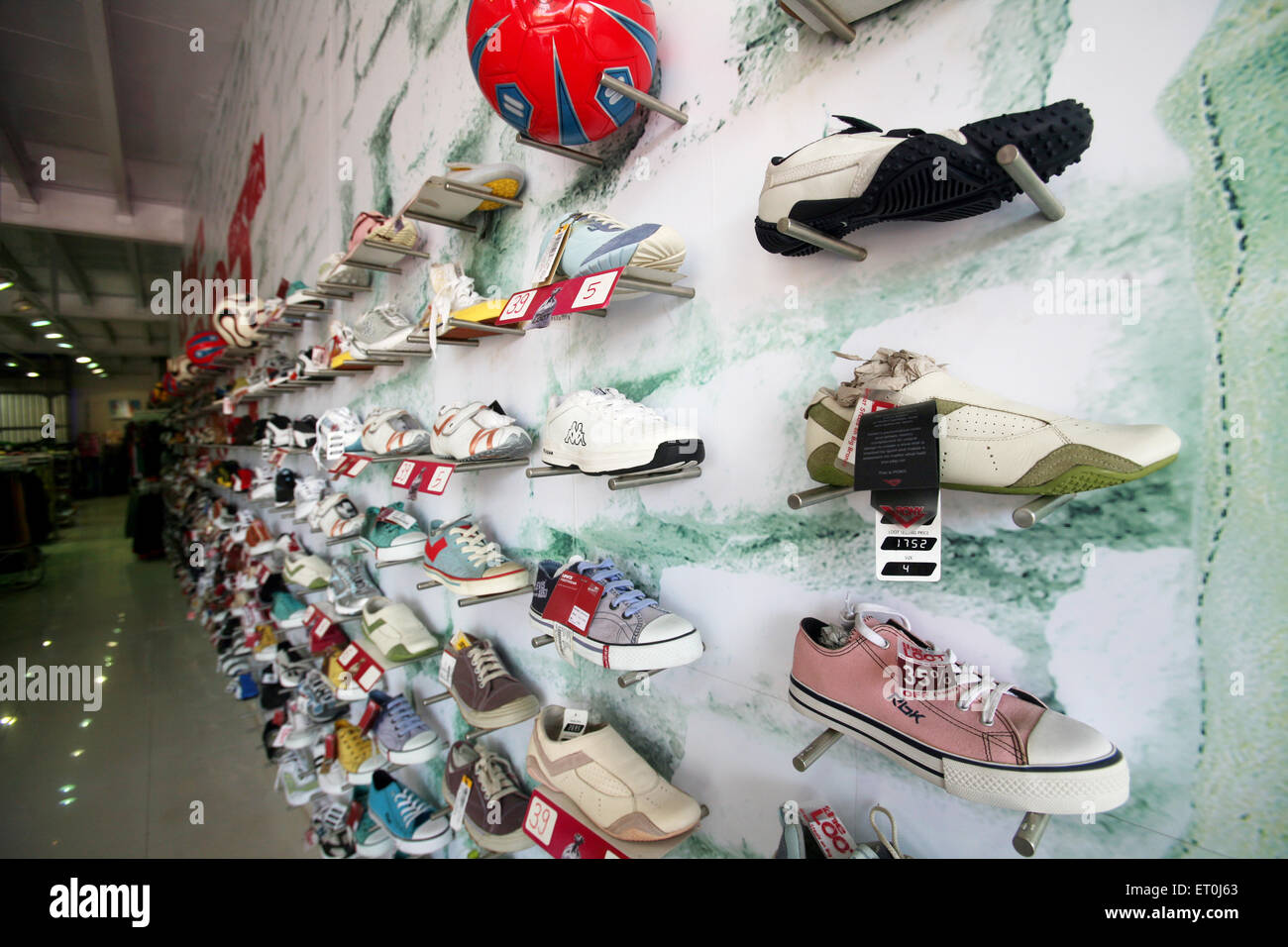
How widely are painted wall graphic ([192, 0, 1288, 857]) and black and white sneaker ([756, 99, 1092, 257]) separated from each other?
4.4 inches

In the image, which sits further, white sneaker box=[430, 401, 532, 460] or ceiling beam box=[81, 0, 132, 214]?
ceiling beam box=[81, 0, 132, 214]

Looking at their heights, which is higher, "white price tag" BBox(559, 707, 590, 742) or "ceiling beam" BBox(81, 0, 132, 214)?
"ceiling beam" BBox(81, 0, 132, 214)

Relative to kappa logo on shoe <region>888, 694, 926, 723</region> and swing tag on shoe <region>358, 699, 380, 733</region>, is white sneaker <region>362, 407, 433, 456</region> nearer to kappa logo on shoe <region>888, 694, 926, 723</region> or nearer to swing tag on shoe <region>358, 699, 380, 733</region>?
swing tag on shoe <region>358, 699, 380, 733</region>

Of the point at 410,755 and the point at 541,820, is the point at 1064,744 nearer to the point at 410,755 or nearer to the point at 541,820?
the point at 541,820

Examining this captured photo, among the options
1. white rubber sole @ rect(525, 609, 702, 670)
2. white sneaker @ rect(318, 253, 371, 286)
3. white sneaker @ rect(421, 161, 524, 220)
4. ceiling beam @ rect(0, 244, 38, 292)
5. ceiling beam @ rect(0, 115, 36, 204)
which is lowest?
white rubber sole @ rect(525, 609, 702, 670)

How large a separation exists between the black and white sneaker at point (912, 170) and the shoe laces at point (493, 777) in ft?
5.46

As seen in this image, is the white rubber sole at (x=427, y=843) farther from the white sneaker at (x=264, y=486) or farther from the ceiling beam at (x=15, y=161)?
the ceiling beam at (x=15, y=161)

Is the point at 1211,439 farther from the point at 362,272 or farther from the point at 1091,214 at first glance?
the point at 362,272

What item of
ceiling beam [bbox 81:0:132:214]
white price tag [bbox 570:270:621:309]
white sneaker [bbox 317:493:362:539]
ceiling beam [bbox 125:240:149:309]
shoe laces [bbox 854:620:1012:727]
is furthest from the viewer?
ceiling beam [bbox 125:240:149:309]

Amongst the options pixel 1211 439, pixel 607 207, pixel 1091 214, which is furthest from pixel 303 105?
pixel 1211 439

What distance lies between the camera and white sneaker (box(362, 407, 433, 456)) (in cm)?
206

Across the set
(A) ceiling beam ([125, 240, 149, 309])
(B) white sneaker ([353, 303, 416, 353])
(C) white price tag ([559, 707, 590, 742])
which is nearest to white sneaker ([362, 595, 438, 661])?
(C) white price tag ([559, 707, 590, 742])

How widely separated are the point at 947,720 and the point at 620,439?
0.74 meters

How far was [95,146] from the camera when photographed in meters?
6.36
